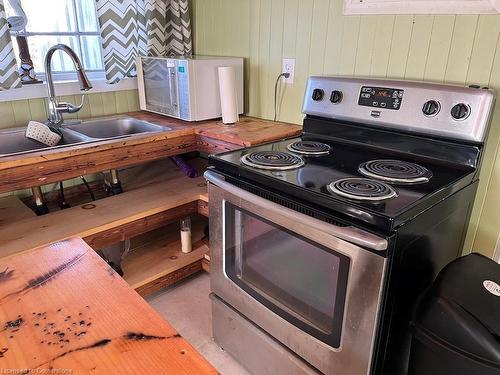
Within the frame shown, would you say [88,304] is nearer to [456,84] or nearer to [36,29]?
[456,84]

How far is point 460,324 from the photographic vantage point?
94cm

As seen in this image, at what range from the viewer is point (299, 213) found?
1.09 metres

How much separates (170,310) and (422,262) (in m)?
1.27

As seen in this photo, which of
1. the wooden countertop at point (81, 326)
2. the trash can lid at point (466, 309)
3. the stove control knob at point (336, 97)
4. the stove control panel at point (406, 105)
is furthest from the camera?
the stove control knob at point (336, 97)

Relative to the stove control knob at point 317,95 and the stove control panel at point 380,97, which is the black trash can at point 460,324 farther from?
the stove control knob at point 317,95

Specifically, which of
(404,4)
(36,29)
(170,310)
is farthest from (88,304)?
(36,29)

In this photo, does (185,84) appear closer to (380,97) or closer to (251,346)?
(380,97)

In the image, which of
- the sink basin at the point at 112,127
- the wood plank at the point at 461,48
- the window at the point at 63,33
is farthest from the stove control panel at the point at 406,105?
the window at the point at 63,33

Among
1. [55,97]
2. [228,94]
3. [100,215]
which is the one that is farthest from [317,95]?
[55,97]

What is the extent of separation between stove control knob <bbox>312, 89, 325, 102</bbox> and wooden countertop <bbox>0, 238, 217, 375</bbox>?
3.91 ft

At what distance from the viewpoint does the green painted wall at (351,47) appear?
133cm

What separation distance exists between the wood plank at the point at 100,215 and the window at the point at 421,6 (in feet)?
3.59

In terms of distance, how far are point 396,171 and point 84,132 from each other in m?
1.57

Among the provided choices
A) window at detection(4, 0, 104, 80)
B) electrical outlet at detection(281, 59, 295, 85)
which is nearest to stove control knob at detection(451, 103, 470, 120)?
electrical outlet at detection(281, 59, 295, 85)
